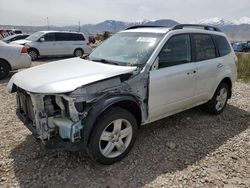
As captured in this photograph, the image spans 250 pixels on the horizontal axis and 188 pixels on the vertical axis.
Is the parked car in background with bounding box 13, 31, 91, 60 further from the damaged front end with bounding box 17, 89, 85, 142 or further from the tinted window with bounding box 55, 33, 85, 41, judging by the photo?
the damaged front end with bounding box 17, 89, 85, 142

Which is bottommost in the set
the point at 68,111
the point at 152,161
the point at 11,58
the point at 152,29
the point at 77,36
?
the point at 152,161

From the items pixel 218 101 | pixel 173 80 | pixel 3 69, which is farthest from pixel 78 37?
pixel 173 80

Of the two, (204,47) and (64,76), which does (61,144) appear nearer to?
(64,76)

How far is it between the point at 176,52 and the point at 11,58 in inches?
250

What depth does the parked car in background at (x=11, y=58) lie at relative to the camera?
8430mm

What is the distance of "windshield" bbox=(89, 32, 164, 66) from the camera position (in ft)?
12.4

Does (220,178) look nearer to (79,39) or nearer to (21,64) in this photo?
(21,64)

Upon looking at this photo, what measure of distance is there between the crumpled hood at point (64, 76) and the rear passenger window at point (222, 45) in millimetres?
2447

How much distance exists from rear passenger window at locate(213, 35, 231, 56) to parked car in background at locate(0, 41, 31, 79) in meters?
6.28

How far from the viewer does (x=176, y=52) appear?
413 centimetres

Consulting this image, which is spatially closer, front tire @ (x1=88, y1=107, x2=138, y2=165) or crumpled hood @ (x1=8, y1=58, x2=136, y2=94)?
crumpled hood @ (x1=8, y1=58, x2=136, y2=94)

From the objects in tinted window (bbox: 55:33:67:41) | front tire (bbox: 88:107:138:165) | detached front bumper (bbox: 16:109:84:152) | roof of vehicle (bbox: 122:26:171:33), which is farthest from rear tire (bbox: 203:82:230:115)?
tinted window (bbox: 55:33:67:41)

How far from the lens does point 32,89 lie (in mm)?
2982

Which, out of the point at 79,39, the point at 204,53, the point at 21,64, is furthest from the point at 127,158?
the point at 79,39
